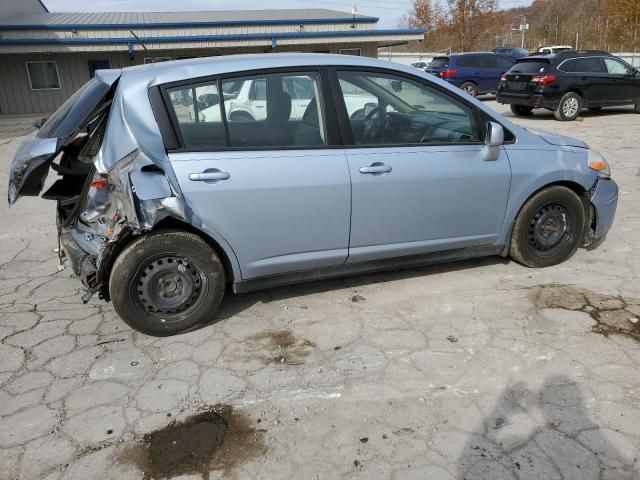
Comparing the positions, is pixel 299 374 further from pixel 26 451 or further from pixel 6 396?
pixel 6 396

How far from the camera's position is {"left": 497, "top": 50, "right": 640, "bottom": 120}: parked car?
13.1 metres

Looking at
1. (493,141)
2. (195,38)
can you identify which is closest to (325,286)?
(493,141)

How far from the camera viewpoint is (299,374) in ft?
10.3

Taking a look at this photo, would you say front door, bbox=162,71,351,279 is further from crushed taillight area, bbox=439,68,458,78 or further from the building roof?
the building roof

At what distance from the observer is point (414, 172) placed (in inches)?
146

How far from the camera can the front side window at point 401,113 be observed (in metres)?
3.69

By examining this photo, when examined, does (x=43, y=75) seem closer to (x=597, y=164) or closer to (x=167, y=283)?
(x=167, y=283)

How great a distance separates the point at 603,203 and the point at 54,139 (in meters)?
4.32

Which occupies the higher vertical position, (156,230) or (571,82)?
(571,82)

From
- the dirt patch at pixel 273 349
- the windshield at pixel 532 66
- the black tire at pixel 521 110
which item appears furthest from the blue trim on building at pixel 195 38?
the dirt patch at pixel 273 349

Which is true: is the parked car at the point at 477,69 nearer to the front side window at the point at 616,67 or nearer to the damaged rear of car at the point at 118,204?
the front side window at the point at 616,67

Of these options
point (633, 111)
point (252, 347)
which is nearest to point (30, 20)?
point (633, 111)

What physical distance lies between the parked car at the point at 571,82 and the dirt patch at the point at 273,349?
1213 centimetres

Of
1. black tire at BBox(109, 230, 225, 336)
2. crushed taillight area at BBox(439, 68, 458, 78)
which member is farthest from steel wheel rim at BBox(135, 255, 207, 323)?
crushed taillight area at BBox(439, 68, 458, 78)
